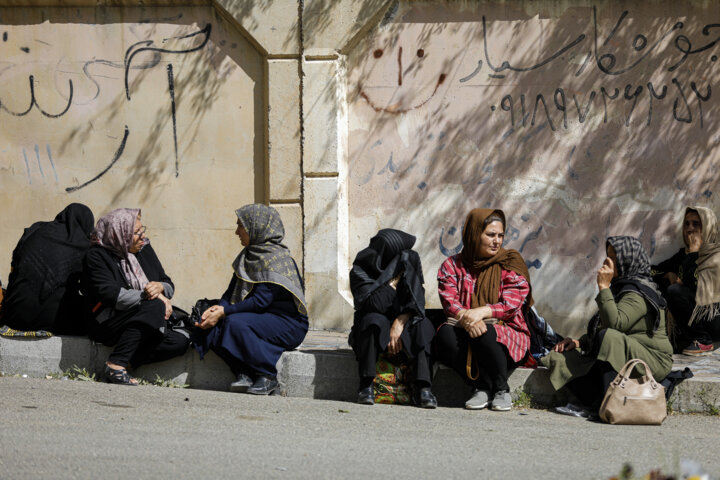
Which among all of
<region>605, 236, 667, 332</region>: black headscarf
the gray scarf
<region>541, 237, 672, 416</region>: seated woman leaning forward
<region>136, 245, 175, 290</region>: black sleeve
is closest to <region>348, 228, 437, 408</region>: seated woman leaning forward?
the gray scarf

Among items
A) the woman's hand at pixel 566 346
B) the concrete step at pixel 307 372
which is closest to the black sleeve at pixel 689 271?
the concrete step at pixel 307 372

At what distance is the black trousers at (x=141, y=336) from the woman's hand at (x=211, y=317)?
23 centimetres

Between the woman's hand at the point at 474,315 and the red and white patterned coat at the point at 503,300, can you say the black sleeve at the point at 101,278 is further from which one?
the woman's hand at the point at 474,315

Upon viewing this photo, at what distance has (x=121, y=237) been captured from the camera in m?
6.49

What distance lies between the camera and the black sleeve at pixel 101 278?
635 centimetres

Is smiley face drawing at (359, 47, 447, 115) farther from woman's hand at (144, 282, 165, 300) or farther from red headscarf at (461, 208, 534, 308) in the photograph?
woman's hand at (144, 282, 165, 300)

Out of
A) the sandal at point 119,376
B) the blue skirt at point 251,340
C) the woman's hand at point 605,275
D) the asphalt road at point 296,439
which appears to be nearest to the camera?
the asphalt road at point 296,439

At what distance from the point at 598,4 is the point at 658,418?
3903mm

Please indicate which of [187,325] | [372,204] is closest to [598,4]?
[372,204]

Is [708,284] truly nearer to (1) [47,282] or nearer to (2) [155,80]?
(1) [47,282]

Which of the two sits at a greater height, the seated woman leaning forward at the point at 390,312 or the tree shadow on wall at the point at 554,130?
the tree shadow on wall at the point at 554,130

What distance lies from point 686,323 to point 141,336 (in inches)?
152

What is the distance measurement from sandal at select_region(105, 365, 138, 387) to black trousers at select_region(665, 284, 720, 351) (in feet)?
12.6

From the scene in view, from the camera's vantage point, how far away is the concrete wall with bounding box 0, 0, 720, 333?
26.7 feet
